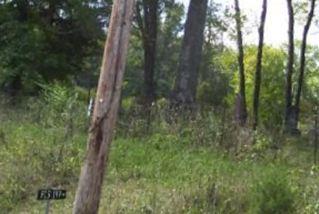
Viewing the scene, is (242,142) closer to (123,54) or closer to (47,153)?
(47,153)

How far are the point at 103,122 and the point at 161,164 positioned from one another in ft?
15.1

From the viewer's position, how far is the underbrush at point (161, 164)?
10047 millimetres

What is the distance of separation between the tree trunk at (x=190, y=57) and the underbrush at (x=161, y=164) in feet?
11.7

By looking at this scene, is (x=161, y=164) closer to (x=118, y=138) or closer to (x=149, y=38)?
(x=118, y=138)

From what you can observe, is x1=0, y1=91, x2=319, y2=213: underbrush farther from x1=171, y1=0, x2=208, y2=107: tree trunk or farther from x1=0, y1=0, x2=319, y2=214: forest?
x1=171, y1=0, x2=208, y2=107: tree trunk

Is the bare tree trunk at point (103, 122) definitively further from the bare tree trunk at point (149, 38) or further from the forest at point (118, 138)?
the bare tree trunk at point (149, 38)

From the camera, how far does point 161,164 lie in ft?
41.6

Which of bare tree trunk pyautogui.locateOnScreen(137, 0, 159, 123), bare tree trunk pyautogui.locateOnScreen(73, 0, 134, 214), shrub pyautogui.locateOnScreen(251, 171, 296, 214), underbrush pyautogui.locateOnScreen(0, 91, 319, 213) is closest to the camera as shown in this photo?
bare tree trunk pyautogui.locateOnScreen(73, 0, 134, 214)

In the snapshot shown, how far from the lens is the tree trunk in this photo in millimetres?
19609

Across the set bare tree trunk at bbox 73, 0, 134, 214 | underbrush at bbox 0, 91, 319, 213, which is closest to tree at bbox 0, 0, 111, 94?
underbrush at bbox 0, 91, 319, 213

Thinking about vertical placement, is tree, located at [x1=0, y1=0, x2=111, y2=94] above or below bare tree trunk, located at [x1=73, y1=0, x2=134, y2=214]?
above

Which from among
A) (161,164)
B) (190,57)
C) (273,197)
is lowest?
(273,197)

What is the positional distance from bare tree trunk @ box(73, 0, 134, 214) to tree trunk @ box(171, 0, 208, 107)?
10804 mm

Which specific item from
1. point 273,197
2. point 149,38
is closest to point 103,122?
point 273,197
